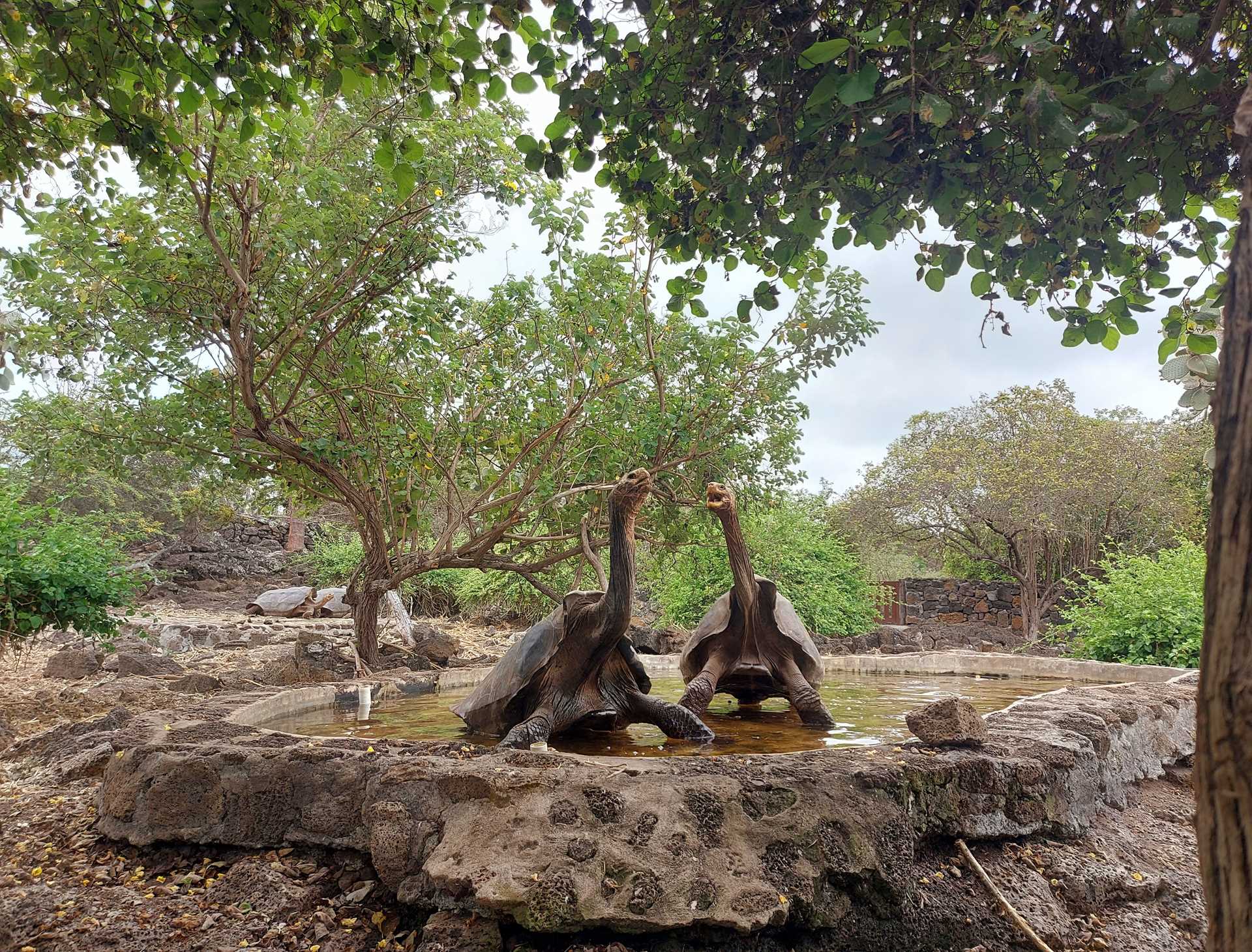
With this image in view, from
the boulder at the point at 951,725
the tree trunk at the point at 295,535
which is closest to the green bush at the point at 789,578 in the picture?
the boulder at the point at 951,725

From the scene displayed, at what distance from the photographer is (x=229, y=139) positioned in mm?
4707

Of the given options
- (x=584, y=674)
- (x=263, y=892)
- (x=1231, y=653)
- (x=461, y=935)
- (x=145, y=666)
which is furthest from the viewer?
(x=145, y=666)

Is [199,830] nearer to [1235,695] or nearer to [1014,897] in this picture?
[1014,897]

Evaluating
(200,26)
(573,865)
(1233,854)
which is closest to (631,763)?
(573,865)

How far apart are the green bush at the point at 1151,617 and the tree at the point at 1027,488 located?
6509 mm

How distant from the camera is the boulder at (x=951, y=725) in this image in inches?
113

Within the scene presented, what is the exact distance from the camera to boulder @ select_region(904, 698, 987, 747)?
9.38 feet

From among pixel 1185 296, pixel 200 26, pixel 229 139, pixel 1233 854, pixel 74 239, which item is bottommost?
pixel 1233 854

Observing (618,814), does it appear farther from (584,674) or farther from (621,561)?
(584,674)

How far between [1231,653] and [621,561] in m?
2.62

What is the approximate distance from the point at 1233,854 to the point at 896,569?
95.2 ft

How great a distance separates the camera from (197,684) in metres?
5.11

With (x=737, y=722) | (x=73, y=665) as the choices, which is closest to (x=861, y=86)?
(x=737, y=722)

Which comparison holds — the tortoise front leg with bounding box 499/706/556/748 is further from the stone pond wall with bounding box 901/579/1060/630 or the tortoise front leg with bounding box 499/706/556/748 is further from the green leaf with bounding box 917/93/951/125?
the stone pond wall with bounding box 901/579/1060/630
